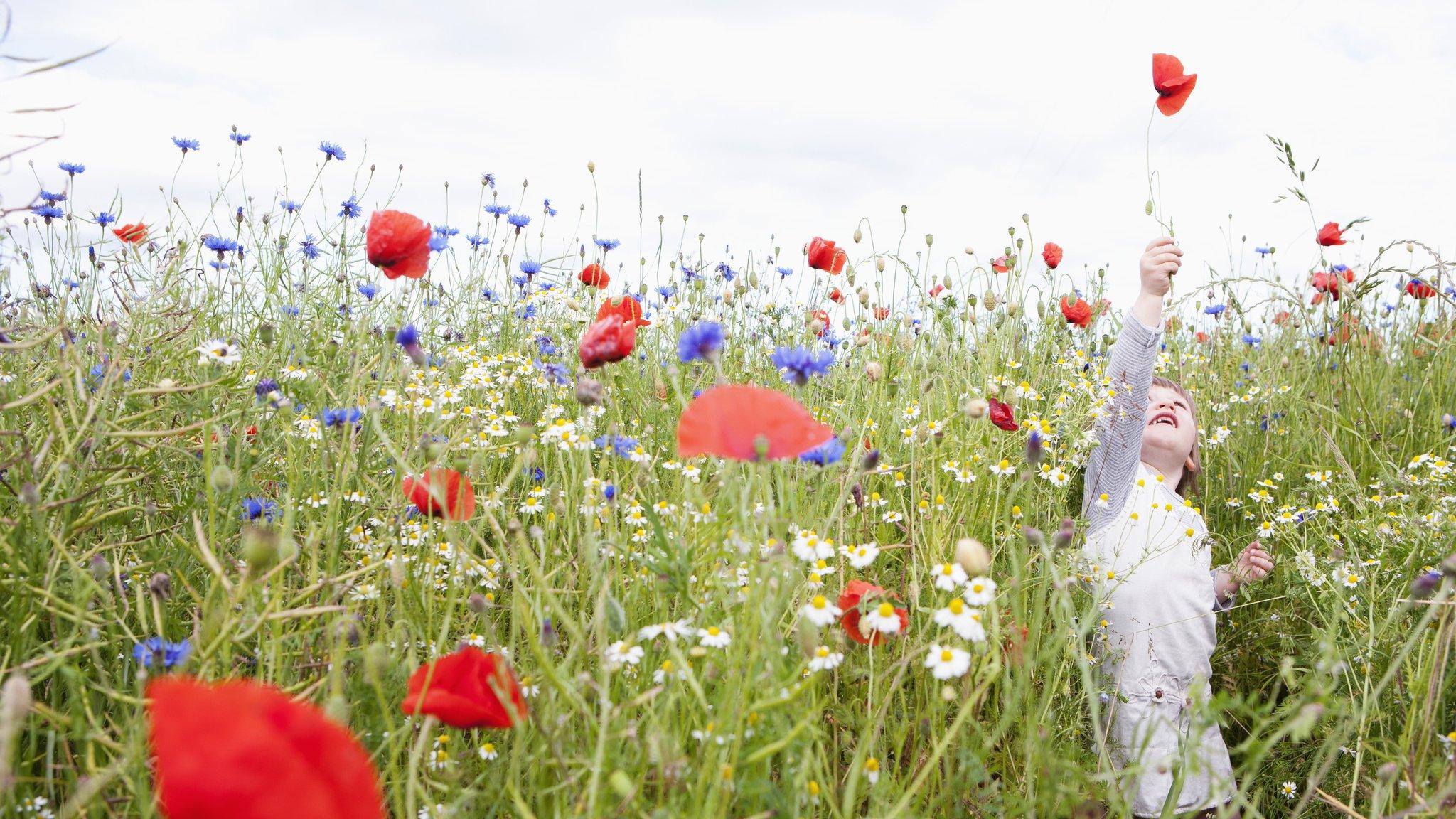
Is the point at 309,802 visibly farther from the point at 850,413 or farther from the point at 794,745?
the point at 850,413

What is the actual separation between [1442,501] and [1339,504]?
0.61 metres

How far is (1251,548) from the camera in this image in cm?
289

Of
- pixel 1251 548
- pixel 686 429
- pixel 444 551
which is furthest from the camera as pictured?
pixel 1251 548

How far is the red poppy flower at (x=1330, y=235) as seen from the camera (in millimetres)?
3998

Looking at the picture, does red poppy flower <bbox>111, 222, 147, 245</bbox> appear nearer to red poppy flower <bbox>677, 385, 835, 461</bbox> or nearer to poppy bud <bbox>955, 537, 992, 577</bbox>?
red poppy flower <bbox>677, 385, 835, 461</bbox>

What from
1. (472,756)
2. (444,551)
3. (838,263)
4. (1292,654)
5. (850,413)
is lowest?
(1292,654)

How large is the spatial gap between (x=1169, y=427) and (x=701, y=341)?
220cm

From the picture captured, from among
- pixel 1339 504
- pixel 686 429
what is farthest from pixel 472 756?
pixel 1339 504

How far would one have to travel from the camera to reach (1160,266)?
292cm

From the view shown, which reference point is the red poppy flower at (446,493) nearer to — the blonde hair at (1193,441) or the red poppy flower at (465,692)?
the red poppy flower at (465,692)

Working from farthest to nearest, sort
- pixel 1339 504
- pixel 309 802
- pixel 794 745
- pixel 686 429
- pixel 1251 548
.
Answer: pixel 1339 504, pixel 1251 548, pixel 794 745, pixel 686 429, pixel 309 802

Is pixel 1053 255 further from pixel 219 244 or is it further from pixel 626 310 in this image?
pixel 219 244

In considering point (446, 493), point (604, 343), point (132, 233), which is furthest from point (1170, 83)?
point (132, 233)

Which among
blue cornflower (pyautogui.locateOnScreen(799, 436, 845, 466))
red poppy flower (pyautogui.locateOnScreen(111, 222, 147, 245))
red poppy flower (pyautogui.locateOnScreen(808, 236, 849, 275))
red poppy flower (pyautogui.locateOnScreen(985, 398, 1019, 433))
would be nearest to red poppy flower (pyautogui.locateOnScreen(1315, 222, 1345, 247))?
red poppy flower (pyautogui.locateOnScreen(808, 236, 849, 275))
